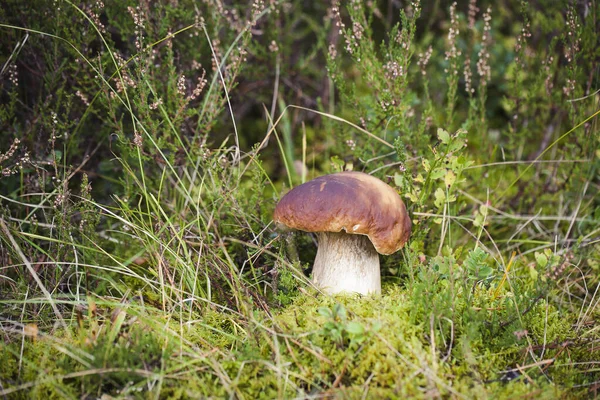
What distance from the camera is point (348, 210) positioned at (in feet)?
6.97

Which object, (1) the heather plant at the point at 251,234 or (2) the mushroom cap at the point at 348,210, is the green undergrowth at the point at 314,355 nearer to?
(1) the heather plant at the point at 251,234

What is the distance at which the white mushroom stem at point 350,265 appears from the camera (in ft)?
7.80

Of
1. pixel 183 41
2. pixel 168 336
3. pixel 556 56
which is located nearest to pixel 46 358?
pixel 168 336

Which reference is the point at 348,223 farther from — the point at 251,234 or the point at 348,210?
the point at 251,234

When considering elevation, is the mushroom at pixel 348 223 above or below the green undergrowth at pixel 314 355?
above

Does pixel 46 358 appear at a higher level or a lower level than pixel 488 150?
lower

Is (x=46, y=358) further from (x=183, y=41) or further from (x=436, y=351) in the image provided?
Result: (x=183, y=41)

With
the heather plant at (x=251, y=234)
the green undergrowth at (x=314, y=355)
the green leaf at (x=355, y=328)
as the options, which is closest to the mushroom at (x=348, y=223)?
the heather plant at (x=251, y=234)

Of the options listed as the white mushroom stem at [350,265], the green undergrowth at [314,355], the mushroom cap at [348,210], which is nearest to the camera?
the green undergrowth at [314,355]

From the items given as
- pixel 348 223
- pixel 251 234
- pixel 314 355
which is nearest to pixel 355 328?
pixel 314 355

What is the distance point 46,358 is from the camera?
1.93m

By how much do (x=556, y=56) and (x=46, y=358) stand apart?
3.46 meters

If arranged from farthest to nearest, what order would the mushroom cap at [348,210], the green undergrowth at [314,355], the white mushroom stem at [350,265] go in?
the white mushroom stem at [350,265] → the mushroom cap at [348,210] → the green undergrowth at [314,355]

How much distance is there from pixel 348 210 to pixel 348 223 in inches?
2.2
